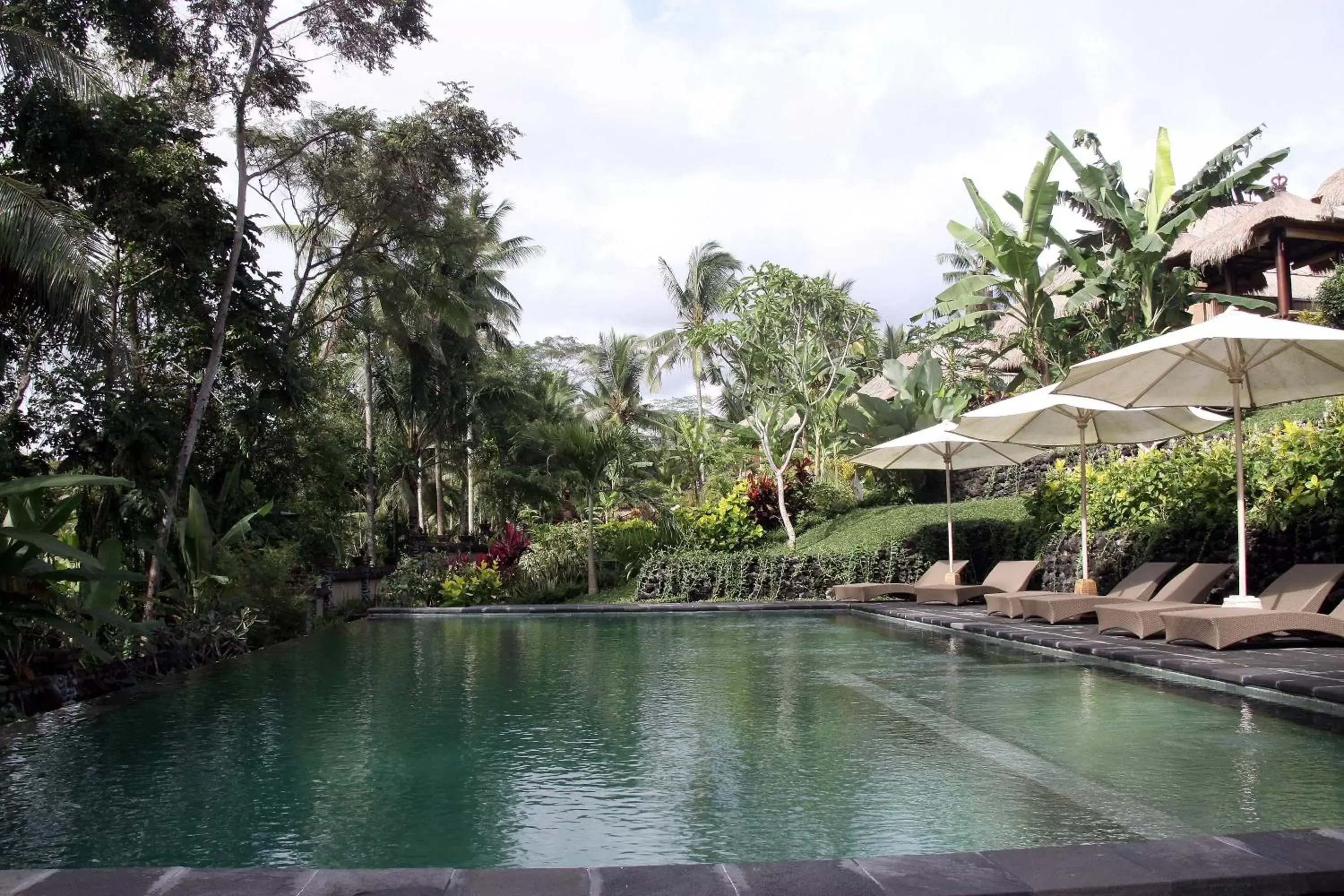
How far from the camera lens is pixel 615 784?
14.9ft

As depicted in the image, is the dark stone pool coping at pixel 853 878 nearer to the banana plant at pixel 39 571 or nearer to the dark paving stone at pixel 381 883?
the dark paving stone at pixel 381 883

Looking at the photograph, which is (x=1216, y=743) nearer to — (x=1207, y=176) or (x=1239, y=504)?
(x=1239, y=504)

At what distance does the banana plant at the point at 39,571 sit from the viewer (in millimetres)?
5688

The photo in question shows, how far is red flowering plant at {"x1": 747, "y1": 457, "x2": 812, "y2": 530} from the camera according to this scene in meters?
19.4

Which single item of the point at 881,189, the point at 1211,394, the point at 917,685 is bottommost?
the point at 917,685

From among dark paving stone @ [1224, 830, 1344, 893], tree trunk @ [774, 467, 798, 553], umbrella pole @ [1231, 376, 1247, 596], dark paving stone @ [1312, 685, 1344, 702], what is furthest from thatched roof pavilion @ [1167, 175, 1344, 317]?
dark paving stone @ [1224, 830, 1344, 893]

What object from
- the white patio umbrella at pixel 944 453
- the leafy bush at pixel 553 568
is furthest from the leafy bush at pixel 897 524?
the leafy bush at pixel 553 568

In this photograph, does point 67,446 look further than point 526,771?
Yes

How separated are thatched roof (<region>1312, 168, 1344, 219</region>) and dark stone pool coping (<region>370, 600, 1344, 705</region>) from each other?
12.5m

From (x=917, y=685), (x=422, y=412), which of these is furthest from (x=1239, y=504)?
(x=422, y=412)

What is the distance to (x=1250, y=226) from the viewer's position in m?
18.3

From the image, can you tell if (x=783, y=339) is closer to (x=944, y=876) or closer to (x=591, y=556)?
(x=591, y=556)

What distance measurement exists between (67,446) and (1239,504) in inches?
451

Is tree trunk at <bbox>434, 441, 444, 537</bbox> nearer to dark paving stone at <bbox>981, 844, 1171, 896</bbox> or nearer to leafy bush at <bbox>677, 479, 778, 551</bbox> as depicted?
leafy bush at <bbox>677, 479, 778, 551</bbox>
